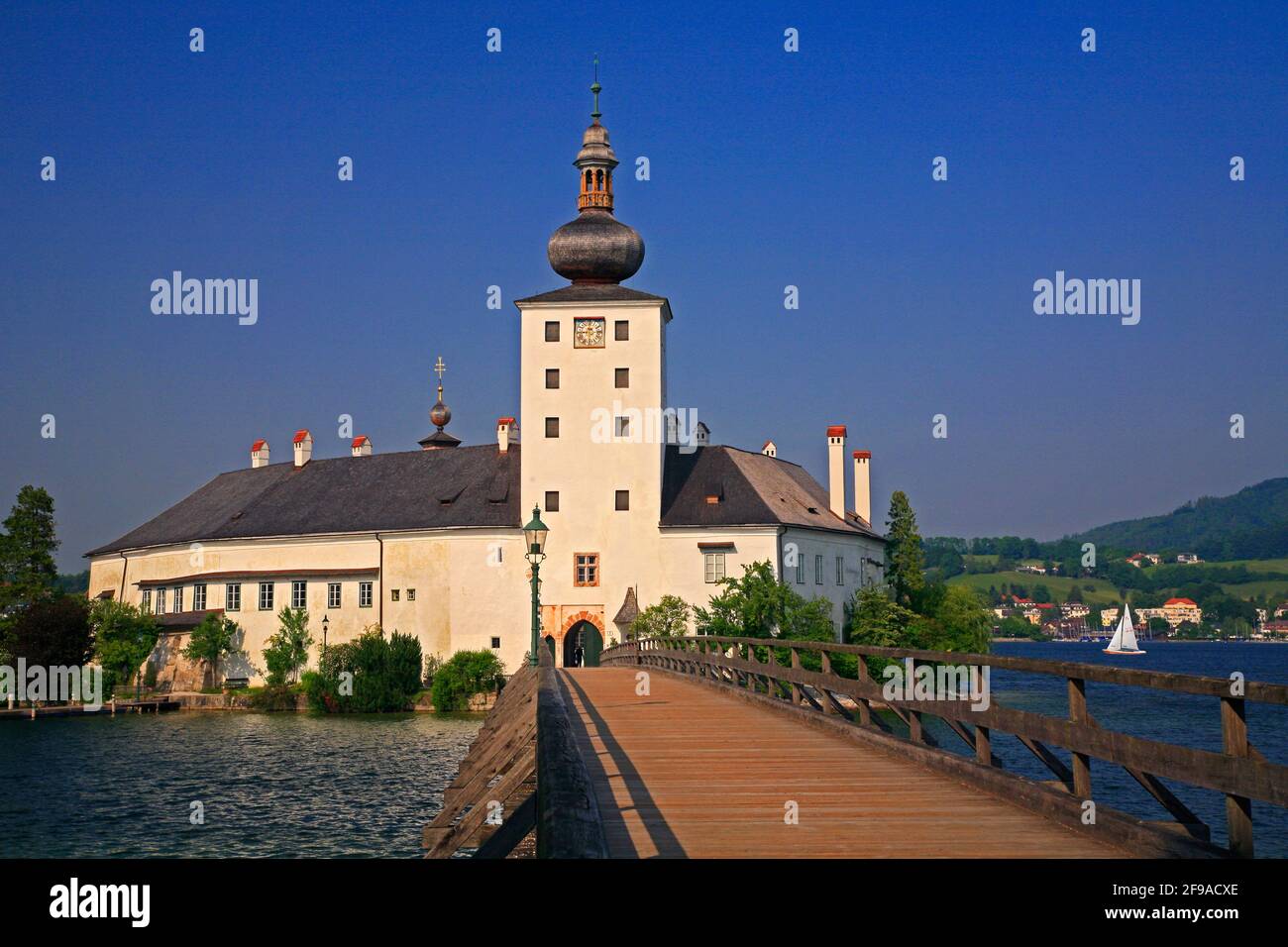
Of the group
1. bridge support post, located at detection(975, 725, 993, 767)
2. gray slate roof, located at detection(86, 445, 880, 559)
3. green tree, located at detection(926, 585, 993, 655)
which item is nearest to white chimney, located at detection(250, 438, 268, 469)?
gray slate roof, located at detection(86, 445, 880, 559)

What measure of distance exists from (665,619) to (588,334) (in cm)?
1328

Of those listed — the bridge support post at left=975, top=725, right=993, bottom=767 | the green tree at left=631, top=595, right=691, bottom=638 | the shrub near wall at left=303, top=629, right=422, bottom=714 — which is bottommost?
the shrub near wall at left=303, top=629, right=422, bottom=714

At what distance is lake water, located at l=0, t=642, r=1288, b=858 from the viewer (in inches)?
1226

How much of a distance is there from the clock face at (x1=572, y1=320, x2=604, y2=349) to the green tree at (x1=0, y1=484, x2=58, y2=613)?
36971 mm

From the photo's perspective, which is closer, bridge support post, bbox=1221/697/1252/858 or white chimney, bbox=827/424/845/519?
bridge support post, bbox=1221/697/1252/858

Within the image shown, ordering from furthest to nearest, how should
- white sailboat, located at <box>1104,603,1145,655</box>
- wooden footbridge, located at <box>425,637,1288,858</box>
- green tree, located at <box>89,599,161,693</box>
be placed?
white sailboat, located at <box>1104,603,1145,655</box> → green tree, located at <box>89,599,161,693</box> → wooden footbridge, located at <box>425,637,1288,858</box>

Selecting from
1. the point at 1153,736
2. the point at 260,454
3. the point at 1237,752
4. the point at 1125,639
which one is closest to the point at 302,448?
the point at 260,454

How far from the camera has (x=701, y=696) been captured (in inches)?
963

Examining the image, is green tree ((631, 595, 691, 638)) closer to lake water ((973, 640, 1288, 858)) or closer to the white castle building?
the white castle building

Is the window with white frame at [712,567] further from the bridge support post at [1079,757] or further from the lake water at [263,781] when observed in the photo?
the bridge support post at [1079,757]

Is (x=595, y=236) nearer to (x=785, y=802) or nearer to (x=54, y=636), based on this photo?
(x=54, y=636)
